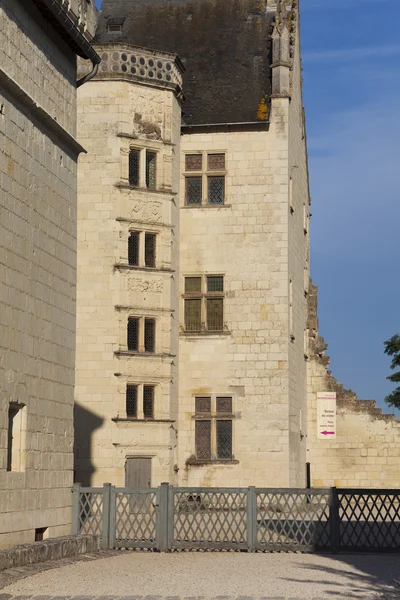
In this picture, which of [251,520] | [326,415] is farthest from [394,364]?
[251,520]

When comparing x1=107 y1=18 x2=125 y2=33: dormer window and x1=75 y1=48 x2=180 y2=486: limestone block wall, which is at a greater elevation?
x1=107 y1=18 x2=125 y2=33: dormer window

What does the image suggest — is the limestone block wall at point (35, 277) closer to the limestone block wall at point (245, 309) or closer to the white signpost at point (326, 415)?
the limestone block wall at point (245, 309)

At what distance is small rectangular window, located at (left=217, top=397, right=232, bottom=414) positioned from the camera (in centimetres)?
3262

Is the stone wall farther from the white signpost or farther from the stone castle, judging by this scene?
the white signpost

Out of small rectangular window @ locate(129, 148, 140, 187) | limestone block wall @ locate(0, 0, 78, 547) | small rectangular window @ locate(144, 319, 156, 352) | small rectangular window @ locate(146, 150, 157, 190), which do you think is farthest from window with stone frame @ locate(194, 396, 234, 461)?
limestone block wall @ locate(0, 0, 78, 547)

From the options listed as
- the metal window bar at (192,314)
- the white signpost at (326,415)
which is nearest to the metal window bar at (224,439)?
the metal window bar at (192,314)

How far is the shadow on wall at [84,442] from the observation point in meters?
30.0

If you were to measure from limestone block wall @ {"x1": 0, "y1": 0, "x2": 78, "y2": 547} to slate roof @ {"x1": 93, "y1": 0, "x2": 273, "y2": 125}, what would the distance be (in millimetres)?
13969

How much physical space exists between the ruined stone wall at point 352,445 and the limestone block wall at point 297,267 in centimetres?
95

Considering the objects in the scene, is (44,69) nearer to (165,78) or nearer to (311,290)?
(165,78)

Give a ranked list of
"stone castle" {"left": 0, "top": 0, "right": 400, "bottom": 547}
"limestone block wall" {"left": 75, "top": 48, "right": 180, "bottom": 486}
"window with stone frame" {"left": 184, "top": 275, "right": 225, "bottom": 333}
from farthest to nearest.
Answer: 1. "window with stone frame" {"left": 184, "top": 275, "right": 225, "bottom": 333}
2. "stone castle" {"left": 0, "top": 0, "right": 400, "bottom": 547}
3. "limestone block wall" {"left": 75, "top": 48, "right": 180, "bottom": 486}

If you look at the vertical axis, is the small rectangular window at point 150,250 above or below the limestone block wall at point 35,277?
above

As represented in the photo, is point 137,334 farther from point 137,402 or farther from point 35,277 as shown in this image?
point 35,277

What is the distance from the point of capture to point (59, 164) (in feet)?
63.5
